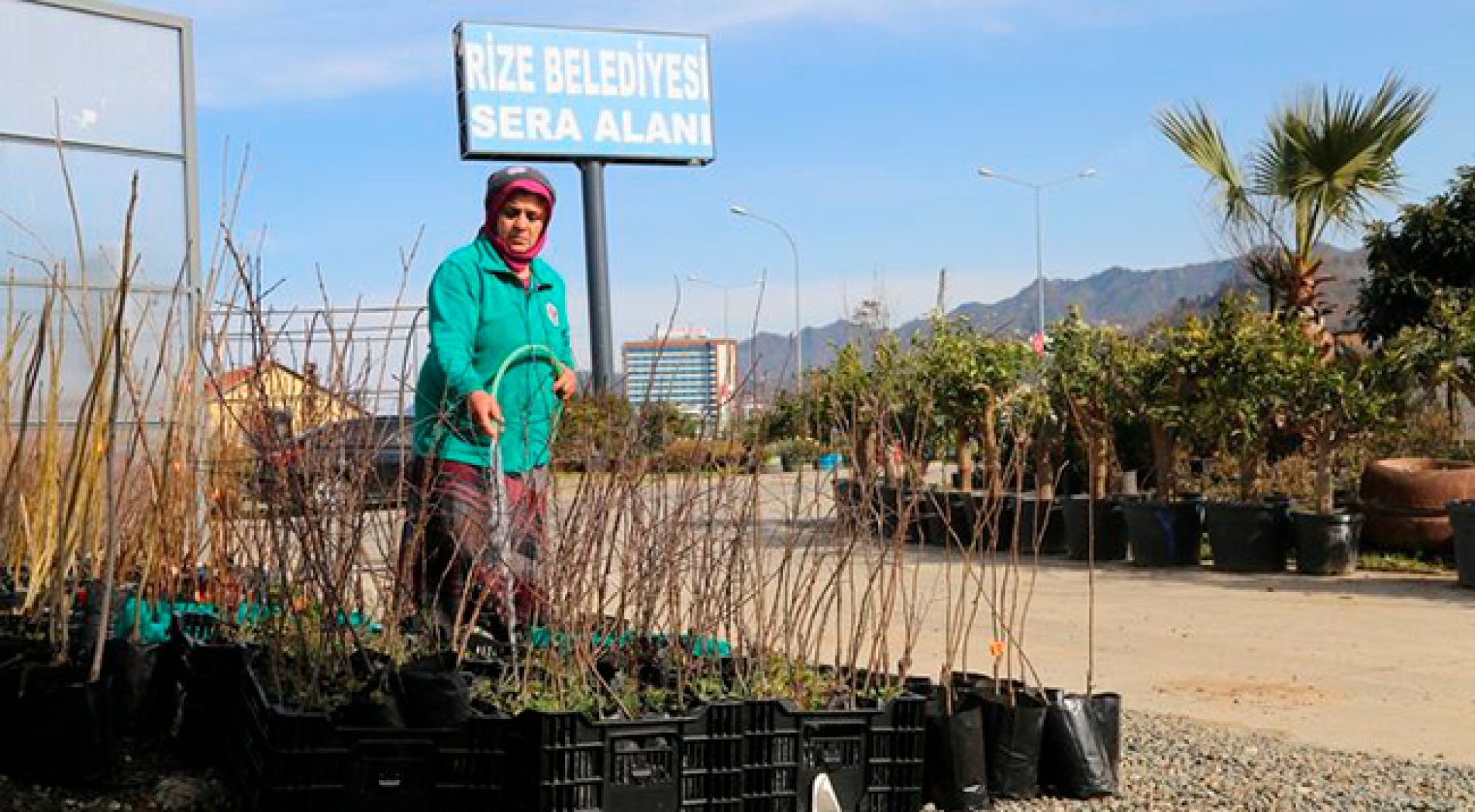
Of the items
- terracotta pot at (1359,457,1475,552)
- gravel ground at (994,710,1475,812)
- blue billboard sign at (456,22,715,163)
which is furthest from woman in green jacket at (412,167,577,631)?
blue billboard sign at (456,22,715,163)

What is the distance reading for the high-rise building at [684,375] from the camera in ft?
11.8

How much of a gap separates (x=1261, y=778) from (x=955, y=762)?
1.00m

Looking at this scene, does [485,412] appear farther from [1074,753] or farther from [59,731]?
[1074,753]

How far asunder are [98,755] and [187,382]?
124 cm

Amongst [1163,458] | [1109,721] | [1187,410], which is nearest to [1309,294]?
[1163,458]

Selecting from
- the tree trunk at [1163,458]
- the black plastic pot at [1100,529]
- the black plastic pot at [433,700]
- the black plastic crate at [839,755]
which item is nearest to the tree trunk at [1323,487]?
the tree trunk at [1163,458]

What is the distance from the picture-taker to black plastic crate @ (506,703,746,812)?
9.78 feet

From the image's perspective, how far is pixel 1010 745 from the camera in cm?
368

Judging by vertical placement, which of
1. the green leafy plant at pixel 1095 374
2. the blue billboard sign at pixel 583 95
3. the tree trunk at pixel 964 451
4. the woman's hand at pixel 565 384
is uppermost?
the blue billboard sign at pixel 583 95

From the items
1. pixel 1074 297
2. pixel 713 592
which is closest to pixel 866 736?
pixel 713 592

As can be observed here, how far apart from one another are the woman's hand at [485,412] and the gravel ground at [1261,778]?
1.52 m

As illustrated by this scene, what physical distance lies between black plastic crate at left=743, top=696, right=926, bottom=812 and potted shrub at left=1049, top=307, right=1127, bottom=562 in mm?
6748

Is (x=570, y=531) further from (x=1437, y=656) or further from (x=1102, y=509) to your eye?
(x=1102, y=509)

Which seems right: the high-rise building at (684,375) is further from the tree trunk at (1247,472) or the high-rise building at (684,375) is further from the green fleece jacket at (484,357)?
the tree trunk at (1247,472)
